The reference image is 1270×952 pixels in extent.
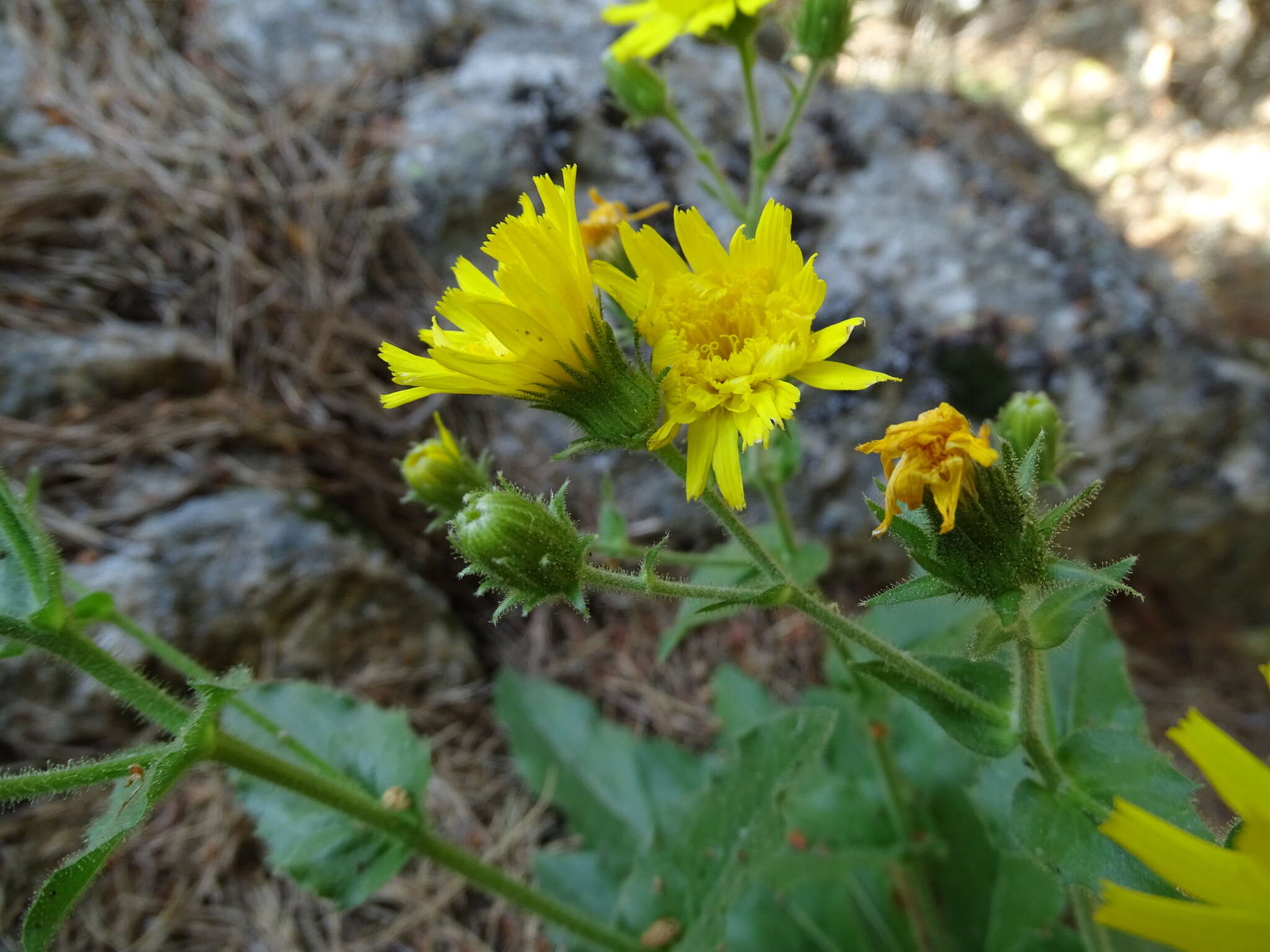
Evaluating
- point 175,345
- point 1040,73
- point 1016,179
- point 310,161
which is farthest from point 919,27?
point 175,345

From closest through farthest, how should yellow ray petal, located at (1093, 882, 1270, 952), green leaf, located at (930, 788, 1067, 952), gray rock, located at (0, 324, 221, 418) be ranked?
yellow ray petal, located at (1093, 882, 1270, 952) → green leaf, located at (930, 788, 1067, 952) → gray rock, located at (0, 324, 221, 418)

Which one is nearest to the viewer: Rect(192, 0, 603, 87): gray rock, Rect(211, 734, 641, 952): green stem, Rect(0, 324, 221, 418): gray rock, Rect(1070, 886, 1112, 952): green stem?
Rect(211, 734, 641, 952): green stem

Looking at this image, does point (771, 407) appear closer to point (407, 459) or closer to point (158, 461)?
point (407, 459)

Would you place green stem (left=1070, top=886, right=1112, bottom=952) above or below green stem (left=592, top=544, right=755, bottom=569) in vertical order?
below

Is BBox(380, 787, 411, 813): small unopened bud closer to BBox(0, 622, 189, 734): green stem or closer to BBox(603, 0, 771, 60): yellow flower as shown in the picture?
BBox(0, 622, 189, 734): green stem

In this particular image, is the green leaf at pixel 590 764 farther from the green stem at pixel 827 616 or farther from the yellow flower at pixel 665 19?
the yellow flower at pixel 665 19

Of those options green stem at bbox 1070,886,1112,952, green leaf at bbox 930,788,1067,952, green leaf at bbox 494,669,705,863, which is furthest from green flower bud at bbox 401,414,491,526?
green leaf at bbox 930,788,1067,952

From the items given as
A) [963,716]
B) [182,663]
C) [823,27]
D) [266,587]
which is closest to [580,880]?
[266,587]
